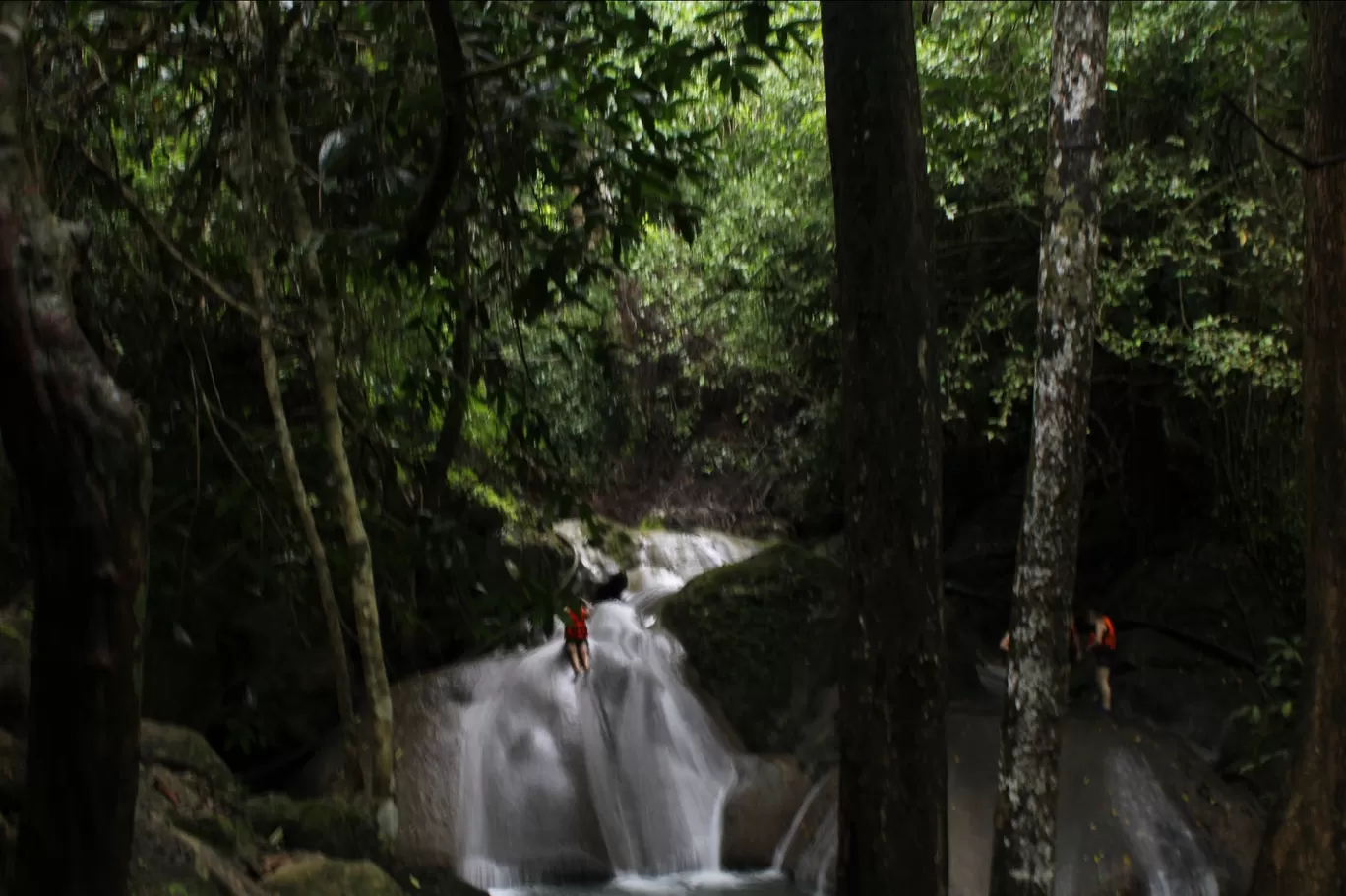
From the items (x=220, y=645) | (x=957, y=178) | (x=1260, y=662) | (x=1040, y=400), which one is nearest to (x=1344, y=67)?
(x=1040, y=400)

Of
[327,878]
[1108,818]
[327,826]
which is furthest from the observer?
[1108,818]

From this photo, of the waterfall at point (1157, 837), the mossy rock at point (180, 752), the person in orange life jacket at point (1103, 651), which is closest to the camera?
the mossy rock at point (180, 752)

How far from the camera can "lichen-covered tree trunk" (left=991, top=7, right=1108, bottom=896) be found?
Result: 6.75 m

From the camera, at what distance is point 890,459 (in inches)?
114

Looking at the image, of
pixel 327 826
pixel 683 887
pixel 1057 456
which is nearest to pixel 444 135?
pixel 327 826

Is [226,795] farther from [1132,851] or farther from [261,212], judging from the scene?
[1132,851]

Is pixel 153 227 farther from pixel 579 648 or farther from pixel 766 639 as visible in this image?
pixel 766 639

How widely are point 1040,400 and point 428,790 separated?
22.7ft

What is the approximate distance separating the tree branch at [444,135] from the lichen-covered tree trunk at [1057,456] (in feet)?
14.3

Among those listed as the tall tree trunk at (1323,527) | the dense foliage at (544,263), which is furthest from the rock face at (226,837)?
the tall tree trunk at (1323,527)

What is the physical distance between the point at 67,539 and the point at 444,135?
215 cm

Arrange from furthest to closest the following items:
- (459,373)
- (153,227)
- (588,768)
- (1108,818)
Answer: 1. (588,768)
2. (1108,818)
3. (459,373)
4. (153,227)

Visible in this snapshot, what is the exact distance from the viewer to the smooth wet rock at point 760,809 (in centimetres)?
997

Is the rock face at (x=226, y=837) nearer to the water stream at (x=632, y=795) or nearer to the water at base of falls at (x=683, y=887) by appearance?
the water at base of falls at (x=683, y=887)
